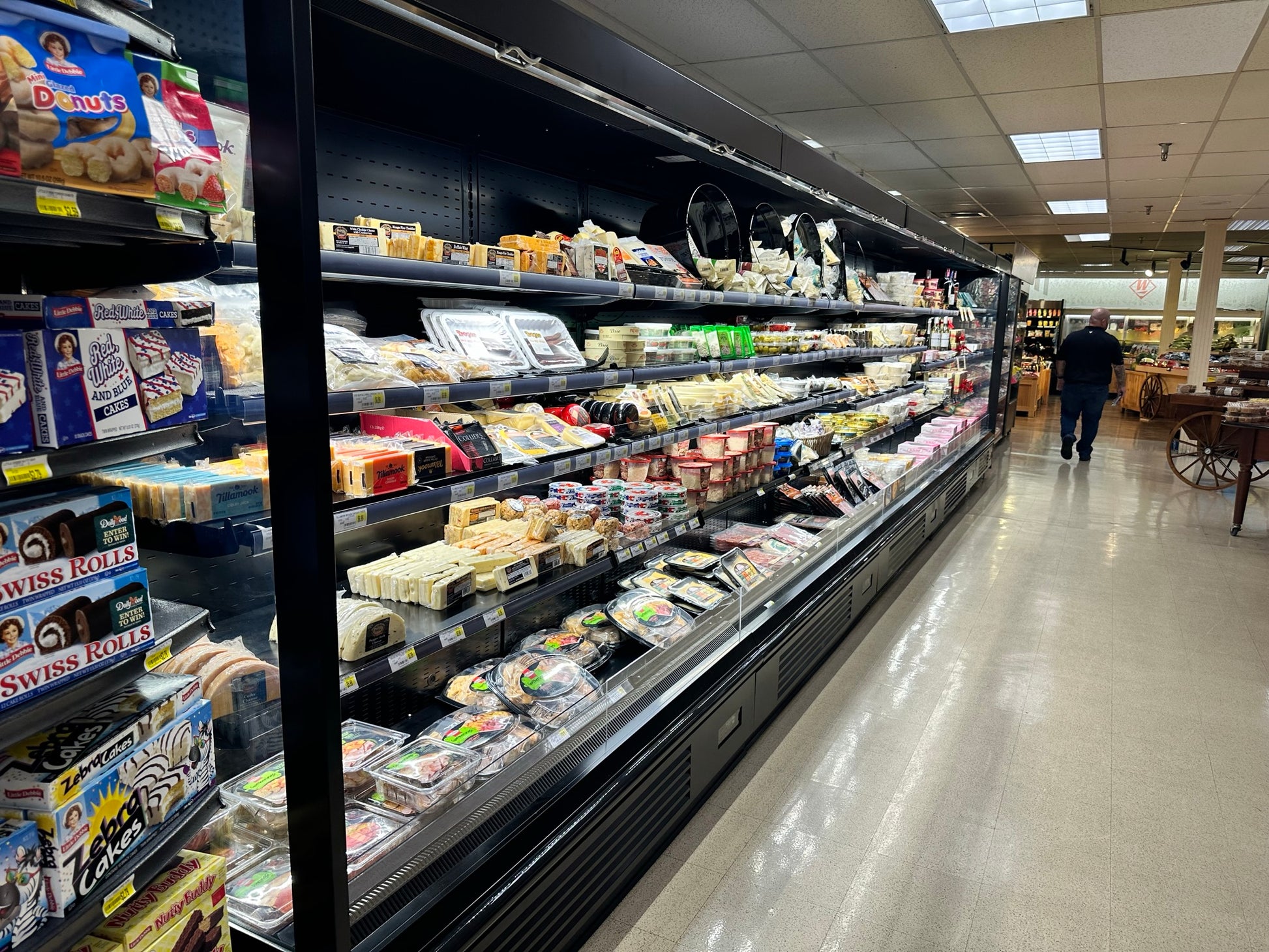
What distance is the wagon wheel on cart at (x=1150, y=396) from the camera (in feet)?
46.4

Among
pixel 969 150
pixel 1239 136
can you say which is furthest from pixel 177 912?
pixel 1239 136

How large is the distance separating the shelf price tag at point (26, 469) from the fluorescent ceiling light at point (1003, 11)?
4630 millimetres

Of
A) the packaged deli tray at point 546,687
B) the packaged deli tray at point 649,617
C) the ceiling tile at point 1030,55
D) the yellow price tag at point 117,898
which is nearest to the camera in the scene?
the yellow price tag at point 117,898

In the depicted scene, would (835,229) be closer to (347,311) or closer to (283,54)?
(347,311)

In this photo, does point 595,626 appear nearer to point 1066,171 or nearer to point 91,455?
point 91,455

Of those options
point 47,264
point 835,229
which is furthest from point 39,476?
point 835,229

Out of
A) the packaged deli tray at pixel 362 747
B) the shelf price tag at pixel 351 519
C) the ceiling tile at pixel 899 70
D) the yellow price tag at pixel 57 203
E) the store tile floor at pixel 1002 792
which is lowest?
the store tile floor at pixel 1002 792

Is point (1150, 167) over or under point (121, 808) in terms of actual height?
over

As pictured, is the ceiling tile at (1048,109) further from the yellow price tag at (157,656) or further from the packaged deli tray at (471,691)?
the yellow price tag at (157,656)

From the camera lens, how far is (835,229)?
14.9 feet

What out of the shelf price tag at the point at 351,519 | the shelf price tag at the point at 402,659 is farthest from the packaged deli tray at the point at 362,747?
the shelf price tag at the point at 351,519

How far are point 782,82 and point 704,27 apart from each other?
3.88ft

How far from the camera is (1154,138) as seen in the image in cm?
680

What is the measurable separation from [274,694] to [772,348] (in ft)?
10.1
